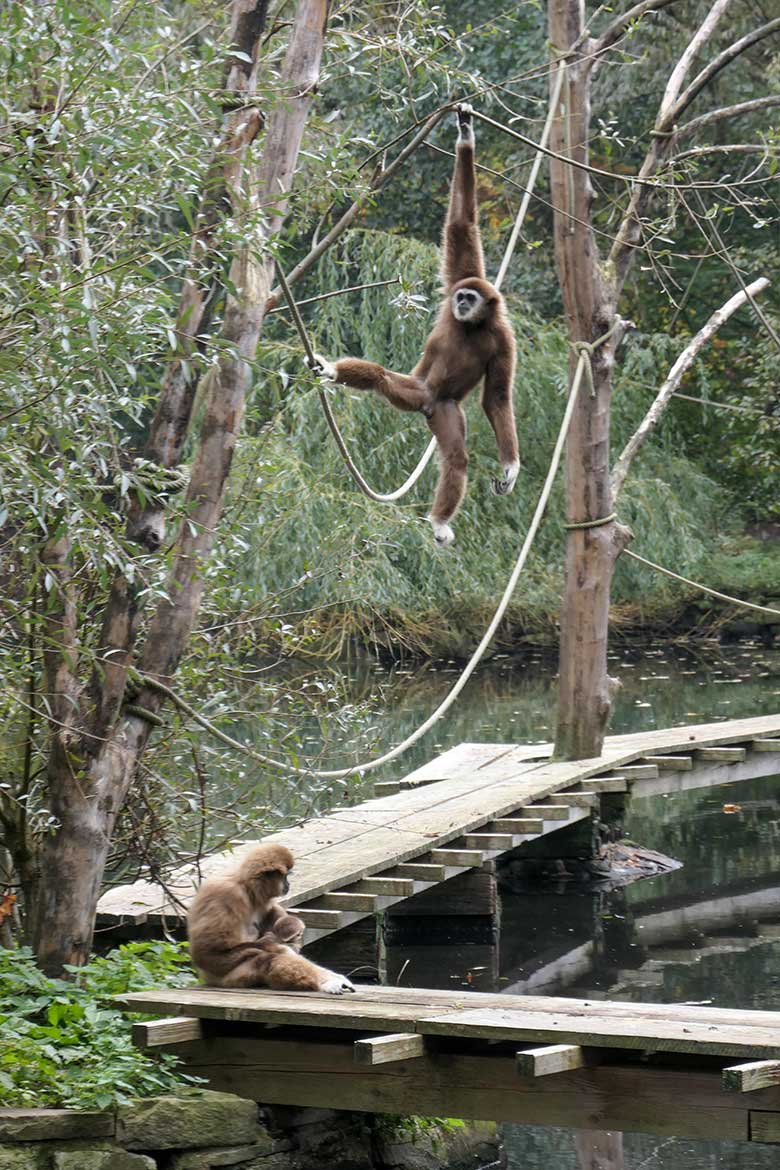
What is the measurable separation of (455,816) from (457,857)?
58 cm

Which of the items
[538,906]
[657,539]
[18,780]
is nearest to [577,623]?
[538,906]

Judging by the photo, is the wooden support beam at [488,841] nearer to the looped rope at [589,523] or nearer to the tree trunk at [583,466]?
the tree trunk at [583,466]

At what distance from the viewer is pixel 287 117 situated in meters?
5.57

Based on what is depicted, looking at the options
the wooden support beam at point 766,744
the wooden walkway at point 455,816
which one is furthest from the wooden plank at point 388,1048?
the wooden support beam at point 766,744

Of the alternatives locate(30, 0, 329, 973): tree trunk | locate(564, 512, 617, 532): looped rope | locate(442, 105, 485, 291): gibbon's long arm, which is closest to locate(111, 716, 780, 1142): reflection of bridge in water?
locate(30, 0, 329, 973): tree trunk

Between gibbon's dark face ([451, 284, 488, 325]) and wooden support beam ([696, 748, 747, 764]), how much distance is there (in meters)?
5.45

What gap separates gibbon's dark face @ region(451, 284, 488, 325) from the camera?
6566 millimetres

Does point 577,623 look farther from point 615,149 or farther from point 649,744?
point 615,149

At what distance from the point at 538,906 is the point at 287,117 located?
6140 mm

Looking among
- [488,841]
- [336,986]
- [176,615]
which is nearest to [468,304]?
[176,615]

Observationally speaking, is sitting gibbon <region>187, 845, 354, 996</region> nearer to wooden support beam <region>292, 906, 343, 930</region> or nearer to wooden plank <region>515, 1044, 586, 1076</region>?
wooden plank <region>515, 1044, 586, 1076</region>

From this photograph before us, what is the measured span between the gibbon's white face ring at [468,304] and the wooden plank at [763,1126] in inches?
143

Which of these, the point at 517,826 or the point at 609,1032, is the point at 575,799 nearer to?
the point at 517,826

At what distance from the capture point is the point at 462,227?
6.60 metres
